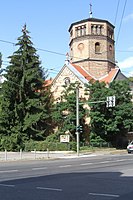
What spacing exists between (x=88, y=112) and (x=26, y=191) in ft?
136

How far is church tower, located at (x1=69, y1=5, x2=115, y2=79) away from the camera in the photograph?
62938 millimetres

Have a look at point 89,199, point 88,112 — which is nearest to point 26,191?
point 89,199

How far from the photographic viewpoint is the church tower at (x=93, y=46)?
6294cm

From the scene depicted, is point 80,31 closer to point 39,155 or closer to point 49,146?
point 49,146

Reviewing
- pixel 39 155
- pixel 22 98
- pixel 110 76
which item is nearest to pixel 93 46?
pixel 110 76

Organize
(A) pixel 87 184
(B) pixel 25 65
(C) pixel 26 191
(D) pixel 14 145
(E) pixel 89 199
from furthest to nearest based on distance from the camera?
(B) pixel 25 65 < (D) pixel 14 145 < (A) pixel 87 184 < (C) pixel 26 191 < (E) pixel 89 199

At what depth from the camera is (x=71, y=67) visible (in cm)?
6047

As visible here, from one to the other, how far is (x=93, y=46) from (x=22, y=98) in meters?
18.7

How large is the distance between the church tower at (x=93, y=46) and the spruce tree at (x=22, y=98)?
1287cm

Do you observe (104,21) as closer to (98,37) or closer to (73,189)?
(98,37)

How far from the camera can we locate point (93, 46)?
63.0 meters

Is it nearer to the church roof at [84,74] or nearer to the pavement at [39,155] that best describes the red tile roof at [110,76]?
the church roof at [84,74]

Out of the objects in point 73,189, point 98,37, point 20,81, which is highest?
point 98,37

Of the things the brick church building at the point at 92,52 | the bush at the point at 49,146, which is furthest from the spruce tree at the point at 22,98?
the brick church building at the point at 92,52
